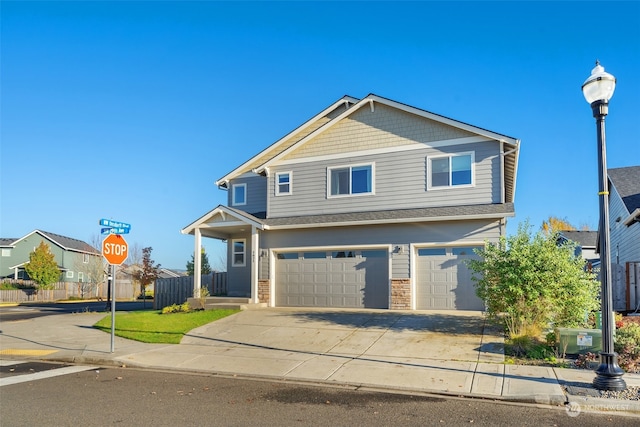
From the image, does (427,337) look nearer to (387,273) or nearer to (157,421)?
(387,273)

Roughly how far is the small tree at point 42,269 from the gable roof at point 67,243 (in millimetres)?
6203

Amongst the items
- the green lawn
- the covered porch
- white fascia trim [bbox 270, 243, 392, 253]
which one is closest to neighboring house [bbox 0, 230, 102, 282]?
the covered porch

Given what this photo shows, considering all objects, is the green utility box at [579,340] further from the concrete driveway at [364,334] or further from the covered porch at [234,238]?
the covered porch at [234,238]

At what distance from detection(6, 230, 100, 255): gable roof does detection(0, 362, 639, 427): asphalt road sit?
146 ft

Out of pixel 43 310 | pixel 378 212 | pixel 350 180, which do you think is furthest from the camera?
pixel 43 310

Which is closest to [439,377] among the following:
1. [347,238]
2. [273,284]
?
[347,238]

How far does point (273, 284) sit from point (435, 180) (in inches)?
297

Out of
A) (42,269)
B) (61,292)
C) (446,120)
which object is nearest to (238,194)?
(446,120)

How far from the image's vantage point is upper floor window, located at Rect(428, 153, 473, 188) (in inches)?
715

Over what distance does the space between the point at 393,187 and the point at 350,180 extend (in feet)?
5.99

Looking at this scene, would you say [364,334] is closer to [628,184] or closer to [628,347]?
[628,347]

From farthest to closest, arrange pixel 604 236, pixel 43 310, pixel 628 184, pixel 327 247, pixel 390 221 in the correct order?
pixel 43 310 < pixel 628 184 < pixel 327 247 < pixel 390 221 < pixel 604 236

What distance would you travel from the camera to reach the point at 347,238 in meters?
19.3

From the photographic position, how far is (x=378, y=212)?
1908 centimetres
